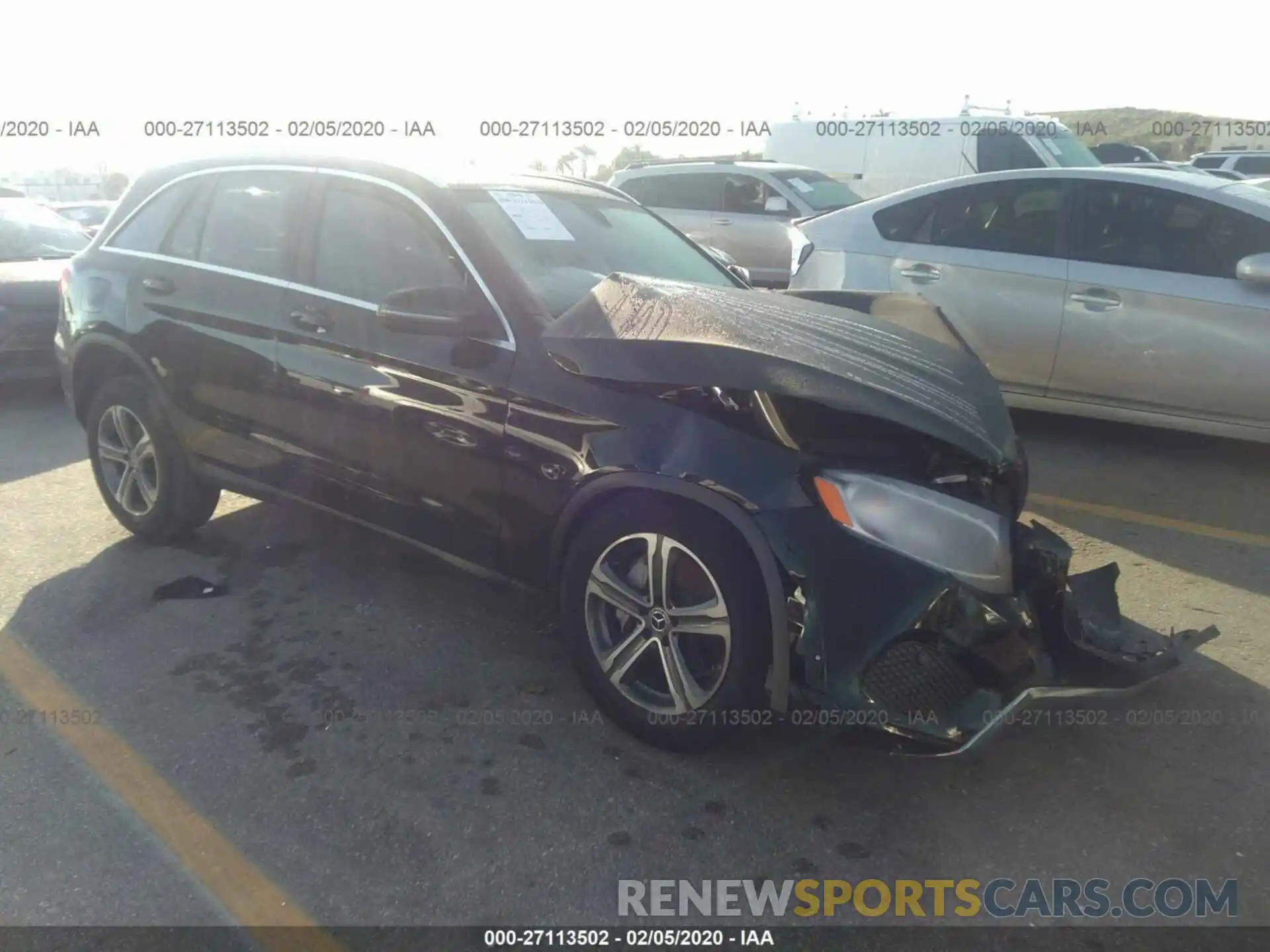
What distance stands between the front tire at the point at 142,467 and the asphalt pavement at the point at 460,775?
35cm

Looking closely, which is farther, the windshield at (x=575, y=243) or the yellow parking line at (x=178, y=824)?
the windshield at (x=575, y=243)

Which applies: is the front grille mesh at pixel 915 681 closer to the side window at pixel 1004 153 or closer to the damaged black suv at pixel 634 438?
the damaged black suv at pixel 634 438

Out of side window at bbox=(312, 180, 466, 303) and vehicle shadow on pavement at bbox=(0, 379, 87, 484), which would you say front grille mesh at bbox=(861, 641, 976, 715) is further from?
vehicle shadow on pavement at bbox=(0, 379, 87, 484)

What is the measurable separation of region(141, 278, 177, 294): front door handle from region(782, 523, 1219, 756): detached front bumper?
3.12 metres

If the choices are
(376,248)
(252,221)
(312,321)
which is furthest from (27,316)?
(376,248)

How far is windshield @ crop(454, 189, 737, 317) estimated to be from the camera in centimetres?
350

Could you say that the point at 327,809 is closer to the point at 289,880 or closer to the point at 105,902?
the point at 289,880

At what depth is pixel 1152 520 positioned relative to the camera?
483cm

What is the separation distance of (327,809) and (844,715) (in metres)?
1.43

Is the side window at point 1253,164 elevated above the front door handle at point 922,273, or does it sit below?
above

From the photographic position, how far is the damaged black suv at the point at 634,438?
2.64 metres

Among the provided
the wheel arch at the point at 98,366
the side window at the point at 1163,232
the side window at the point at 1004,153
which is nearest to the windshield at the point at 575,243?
the wheel arch at the point at 98,366

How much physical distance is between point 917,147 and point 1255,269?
9737 mm

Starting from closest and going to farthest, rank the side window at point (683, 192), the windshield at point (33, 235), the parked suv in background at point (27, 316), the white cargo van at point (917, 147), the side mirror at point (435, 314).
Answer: the side mirror at point (435, 314), the parked suv in background at point (27, 316), the windshield at point (33, 235), the side window at point (683, 192), the white cargo van at point (917, 147)
